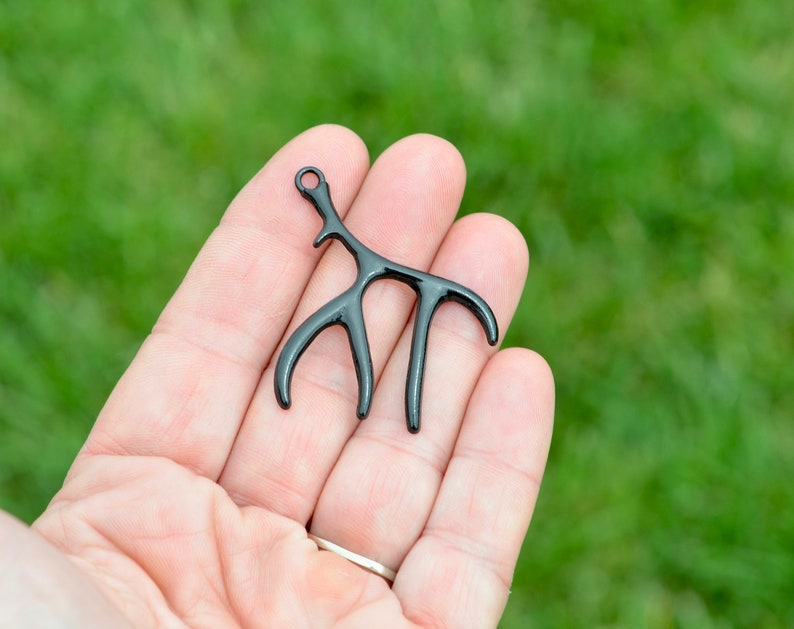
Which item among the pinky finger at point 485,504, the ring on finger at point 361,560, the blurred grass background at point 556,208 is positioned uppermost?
the blurred grass background at point 556,208

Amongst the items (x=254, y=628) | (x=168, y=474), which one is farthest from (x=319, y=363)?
(x=254, y=628)

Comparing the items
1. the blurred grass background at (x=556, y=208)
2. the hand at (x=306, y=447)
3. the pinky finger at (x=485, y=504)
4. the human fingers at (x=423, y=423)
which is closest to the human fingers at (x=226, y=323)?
the hand at (x=306, y=447)

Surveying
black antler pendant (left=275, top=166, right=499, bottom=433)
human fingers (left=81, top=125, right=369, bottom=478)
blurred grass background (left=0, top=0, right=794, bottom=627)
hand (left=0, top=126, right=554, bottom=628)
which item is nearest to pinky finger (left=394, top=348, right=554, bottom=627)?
hand (left=0, top=126, right=554, bottom=628)

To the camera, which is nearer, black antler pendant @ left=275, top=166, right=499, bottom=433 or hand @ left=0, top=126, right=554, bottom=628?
hand @ left=0, top=126, right=554, bottom=628

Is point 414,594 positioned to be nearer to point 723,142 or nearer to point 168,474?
point 168,474

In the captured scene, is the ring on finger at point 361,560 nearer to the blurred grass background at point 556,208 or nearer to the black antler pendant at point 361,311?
the black antler pendant at point 361,311

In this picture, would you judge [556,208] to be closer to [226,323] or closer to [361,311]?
[361,311]

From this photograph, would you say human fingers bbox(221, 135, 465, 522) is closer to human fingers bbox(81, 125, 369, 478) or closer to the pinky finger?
human fingers bbox(81, 125, 369, 478)
